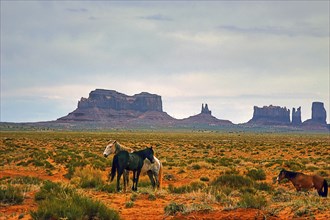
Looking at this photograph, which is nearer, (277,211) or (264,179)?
(277,211)

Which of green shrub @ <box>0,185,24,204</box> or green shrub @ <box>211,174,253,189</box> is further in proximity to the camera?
green shrub @ <box>211,174,253,189</box>

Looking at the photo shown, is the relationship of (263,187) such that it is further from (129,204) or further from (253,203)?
(129,204)

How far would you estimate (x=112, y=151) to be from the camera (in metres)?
14.1

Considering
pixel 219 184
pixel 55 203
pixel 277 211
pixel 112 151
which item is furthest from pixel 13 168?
pixel 277 211

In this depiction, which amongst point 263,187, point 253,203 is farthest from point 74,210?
point 263,187

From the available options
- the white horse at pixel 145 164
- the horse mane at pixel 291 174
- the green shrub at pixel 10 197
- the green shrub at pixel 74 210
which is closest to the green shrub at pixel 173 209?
the green shrub at pixel 74 210

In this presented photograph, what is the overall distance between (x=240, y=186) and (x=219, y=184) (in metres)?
0.89

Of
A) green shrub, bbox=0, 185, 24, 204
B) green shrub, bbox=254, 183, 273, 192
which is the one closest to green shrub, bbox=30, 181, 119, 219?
green shrub, bbox=0, 185, 24, 204

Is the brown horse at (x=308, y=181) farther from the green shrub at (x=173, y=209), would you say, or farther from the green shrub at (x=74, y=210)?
the green shrub at (x=74, y=210)

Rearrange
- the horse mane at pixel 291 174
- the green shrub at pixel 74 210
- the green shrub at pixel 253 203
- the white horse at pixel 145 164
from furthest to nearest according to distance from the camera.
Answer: the white horse at pixel 145 164, the horse mane at pixel 291 174, the green shrub at pixel 253 203, the green shrub at pixel 74 210

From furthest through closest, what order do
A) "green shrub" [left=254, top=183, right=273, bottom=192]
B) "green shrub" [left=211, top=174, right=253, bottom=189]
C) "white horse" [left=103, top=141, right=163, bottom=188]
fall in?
"green shrub" [left=211, top=174, right=253, bottom=189] < "green shrub" [left=254, top=183, right=273, bottom=192] < "white horse" [left=103, top=141, right=163, bottom=188]

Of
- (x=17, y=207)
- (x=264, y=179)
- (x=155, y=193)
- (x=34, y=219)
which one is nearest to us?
(x=34, y=219)

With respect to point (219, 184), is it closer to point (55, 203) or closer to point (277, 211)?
point (277, 211)

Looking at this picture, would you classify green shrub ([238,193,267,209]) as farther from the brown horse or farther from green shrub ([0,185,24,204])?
green shrub ([0,185,24,204])
